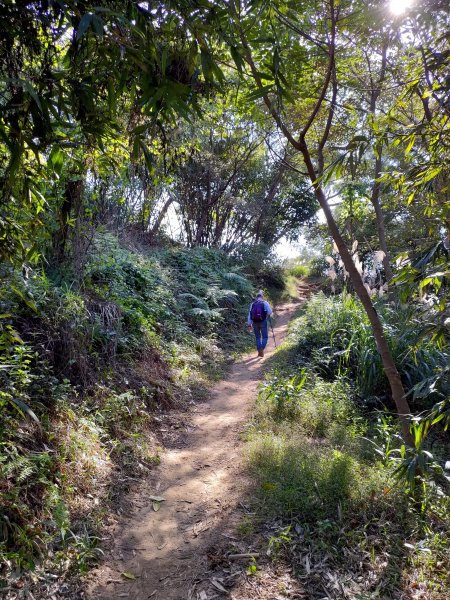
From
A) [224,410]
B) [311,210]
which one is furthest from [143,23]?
[311,210]

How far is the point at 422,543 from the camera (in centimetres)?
304

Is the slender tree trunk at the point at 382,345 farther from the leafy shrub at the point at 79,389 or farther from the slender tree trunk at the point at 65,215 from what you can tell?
the slender tree trunk at the point at 65,215

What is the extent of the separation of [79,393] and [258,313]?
5.55m

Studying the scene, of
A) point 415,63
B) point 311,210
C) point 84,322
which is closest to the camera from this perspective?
point 415,63

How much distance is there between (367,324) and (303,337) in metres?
1.66

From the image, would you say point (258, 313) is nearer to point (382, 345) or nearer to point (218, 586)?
point (382, 345)

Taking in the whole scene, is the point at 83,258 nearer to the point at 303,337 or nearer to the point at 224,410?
the point at 224,410

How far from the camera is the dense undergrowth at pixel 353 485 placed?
2.89 metres

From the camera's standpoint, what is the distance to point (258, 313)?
962 centimetres

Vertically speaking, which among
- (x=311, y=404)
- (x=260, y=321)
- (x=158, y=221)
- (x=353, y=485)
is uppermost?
(x=158, y=221)

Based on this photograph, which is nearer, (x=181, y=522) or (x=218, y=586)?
(x=218, y=586)

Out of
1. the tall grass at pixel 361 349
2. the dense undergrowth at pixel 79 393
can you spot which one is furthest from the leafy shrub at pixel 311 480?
the tall grass at pixel 361 349

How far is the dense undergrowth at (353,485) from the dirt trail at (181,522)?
313 millimetres

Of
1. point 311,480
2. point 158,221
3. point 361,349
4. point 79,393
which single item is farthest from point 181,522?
point 158,221
